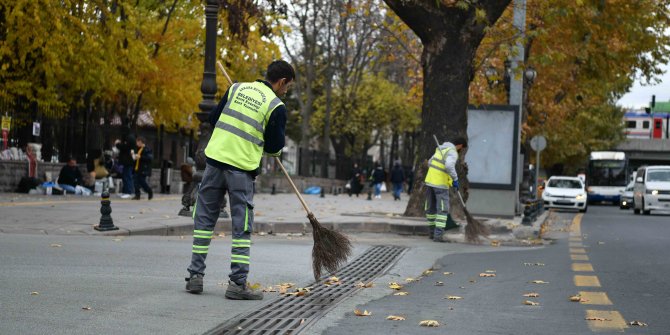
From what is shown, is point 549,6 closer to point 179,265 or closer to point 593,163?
point 179,265

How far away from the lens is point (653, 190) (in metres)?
36.3

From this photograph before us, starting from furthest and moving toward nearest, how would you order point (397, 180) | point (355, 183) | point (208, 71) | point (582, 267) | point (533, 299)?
1. point (355, 183)
2. point (397, 180)
3. point (208, 71)
4. point (582, 267)
5. point (533, 299)

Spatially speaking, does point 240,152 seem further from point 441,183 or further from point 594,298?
point 441,183

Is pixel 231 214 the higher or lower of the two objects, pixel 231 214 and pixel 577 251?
the higher

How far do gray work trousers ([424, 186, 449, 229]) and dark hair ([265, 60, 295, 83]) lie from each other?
853cm

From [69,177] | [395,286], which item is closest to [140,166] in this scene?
[69,177]

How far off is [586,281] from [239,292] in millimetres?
3858

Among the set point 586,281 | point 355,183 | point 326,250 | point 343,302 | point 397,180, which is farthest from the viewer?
point 355,183

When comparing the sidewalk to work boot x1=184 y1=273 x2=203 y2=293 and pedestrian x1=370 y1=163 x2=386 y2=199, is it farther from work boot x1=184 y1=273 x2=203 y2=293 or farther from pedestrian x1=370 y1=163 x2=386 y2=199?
pedestrian x1=370 y1=163 x2=386 y2=199

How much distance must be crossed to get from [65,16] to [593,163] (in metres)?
36.7

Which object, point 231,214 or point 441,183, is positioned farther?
point 441,183

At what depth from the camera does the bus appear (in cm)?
5659

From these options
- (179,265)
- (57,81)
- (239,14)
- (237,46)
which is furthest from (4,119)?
(179,265)

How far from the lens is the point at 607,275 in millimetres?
11273
